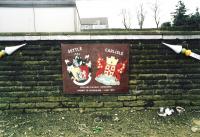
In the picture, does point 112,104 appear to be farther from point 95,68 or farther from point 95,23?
point 95,23

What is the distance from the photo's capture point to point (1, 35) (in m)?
6.70

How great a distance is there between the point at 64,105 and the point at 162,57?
292 centimetres

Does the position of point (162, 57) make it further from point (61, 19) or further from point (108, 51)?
point (61, 19)

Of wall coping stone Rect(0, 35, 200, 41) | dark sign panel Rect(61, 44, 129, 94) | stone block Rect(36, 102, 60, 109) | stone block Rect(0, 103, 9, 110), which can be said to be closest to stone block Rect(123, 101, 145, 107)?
dark sign panel Rect(61, 44, 129, 94)

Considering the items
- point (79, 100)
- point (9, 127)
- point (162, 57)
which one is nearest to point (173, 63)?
point (162, 57)

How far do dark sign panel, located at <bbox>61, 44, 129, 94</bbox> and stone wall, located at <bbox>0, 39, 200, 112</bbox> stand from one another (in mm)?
161

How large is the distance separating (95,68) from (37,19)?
5754 mm

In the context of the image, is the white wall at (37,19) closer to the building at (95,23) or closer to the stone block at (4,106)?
the stone block at (4,106)

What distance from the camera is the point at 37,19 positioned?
1165 centimetres

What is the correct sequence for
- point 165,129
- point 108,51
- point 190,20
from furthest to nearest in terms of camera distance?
1. point 190,20
2. point 108,51
3. point 165,129

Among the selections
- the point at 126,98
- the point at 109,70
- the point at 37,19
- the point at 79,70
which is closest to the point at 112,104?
the point at 126,98

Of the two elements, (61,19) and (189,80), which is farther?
(61,19)

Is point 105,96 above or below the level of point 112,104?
above

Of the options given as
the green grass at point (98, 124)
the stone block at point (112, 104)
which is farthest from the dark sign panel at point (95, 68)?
the green grass at point (98, 124)
